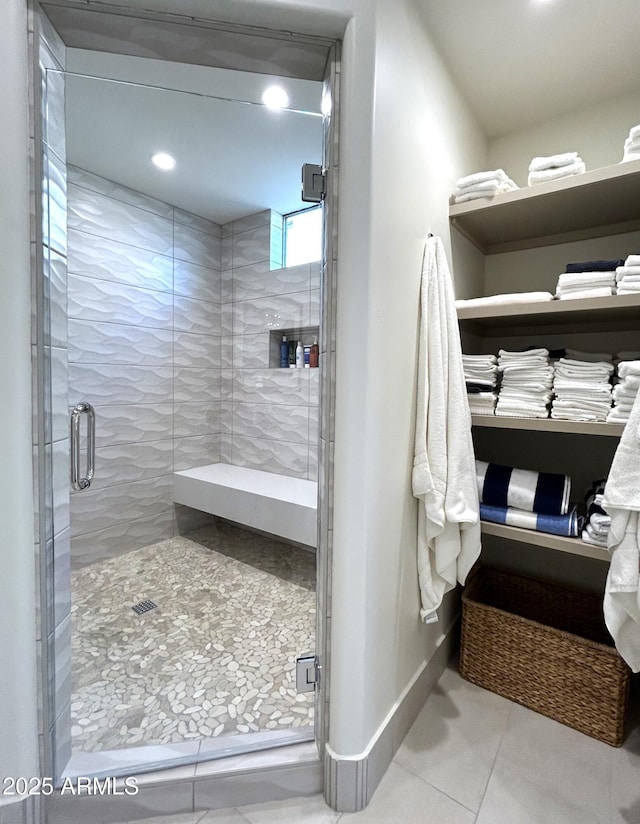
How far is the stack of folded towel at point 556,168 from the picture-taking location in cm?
127

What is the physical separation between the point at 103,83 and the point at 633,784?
2.85 m

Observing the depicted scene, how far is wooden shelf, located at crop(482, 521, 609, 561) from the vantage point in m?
1.23

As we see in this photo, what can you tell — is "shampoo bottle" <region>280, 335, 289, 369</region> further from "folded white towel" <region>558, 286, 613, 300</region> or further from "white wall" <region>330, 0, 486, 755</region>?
"folded white towel" <region>558, 286, 613, 300</region>

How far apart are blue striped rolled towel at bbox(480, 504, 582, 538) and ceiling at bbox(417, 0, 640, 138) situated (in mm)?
1592

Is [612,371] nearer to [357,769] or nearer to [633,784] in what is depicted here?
[633,784]

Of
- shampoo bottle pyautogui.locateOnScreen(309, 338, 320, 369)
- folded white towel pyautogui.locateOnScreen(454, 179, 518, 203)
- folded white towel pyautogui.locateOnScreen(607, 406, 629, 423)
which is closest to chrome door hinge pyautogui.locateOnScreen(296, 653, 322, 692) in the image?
folded white towel pyautogui.locateOnScreen(607, 406, 629, 423)

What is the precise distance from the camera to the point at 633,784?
114 cm

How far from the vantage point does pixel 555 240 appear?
1654 millimetres

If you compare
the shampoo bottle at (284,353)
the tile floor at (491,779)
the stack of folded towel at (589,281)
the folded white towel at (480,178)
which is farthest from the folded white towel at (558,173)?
the tile floor at (491,779)

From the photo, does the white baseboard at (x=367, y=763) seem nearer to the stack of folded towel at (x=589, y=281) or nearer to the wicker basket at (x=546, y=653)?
the wicker basket at (x=546, y=653)

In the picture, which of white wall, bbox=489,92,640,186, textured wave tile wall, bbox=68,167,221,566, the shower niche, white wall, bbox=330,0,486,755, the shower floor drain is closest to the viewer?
white wall, bbox=330,0,486,755

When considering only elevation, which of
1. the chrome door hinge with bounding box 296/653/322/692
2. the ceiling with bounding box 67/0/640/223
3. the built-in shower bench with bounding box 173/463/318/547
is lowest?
the chrome door hinge with bounding box 296/653/322/692

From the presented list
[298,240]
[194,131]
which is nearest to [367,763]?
[298,240]

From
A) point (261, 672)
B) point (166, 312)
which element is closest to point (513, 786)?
point (261, 672)
